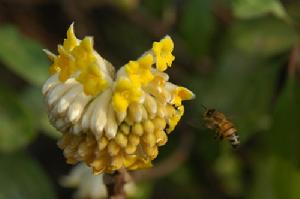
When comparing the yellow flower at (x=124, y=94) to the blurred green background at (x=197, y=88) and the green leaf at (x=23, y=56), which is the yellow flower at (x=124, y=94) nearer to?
the blurred green background at (x=197, y=88)

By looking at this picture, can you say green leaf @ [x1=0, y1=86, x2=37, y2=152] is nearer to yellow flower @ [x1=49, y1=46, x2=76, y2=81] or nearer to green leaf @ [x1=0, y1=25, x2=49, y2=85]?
green leaf @ [x1=0, y1=25, x2=49, y2=85]

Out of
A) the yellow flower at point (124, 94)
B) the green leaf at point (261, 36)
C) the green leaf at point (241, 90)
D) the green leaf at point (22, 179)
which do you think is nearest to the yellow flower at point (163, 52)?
the yellow flower at point (124, 94)

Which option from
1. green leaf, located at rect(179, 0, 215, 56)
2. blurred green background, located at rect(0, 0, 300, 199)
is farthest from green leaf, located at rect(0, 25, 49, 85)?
green leaf, located at rect(179, 0, 215, 56)

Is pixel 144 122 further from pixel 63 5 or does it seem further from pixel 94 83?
pixel 63 5

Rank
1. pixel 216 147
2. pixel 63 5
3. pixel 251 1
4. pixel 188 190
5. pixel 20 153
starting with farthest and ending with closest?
1. pixel 63 5
2. pixel 188 190
3. pixel 20 153
4. pixel 216 147
5. pixel 251 1

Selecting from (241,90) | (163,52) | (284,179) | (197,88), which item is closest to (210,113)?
(163,52)

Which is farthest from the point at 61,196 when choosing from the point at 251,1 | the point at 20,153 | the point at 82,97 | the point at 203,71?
the point at 82,97
